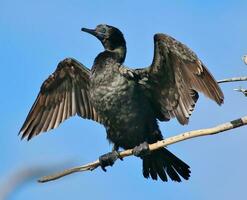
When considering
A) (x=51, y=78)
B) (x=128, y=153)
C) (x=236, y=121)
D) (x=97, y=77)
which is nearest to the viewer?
(x=236, y=121)

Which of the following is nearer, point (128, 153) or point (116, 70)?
point (128, 153)

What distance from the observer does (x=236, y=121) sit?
531 centimetres

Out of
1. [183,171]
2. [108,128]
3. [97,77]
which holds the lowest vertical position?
[183,171]

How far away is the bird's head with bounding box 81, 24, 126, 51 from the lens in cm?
800

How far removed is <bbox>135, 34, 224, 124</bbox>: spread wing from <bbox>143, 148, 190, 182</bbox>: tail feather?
0.43 m

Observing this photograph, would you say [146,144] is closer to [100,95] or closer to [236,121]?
[100,95]

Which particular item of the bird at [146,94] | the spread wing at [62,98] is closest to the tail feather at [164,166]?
the bird at [146,94]

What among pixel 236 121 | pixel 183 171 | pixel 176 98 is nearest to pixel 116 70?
pixel 176 98

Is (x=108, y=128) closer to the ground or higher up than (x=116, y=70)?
closer to the ground

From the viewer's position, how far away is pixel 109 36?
8.05 metres

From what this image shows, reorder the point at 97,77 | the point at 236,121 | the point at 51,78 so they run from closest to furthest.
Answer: the point at 236,121 → the point at 97,77 → the point at 51,78

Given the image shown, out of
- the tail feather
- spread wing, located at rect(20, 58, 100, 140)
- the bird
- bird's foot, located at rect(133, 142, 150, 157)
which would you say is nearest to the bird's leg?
the bird

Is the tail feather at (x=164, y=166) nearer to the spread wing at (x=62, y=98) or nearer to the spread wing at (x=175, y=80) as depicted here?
the spread wing at (x=175, y=80)

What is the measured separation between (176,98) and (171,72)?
30cm
